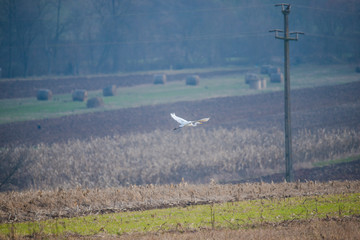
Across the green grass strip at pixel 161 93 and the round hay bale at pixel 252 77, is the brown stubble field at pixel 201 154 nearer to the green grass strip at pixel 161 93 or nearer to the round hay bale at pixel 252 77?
the green grass strip at pixel 161 93

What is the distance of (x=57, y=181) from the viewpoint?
2289 centimetres

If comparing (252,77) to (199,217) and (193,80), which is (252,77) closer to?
(193,80)

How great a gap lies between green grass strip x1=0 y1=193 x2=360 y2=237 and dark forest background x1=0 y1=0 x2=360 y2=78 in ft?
206

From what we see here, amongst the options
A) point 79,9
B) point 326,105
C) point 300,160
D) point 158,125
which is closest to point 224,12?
point 79,9

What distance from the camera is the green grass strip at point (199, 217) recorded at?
13242mm

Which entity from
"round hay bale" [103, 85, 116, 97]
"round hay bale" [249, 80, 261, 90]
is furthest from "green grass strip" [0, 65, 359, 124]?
"round hay bale" [249, 80, 261, 90]

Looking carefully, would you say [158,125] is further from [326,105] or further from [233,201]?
[233,201]

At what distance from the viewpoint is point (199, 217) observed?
14258mm

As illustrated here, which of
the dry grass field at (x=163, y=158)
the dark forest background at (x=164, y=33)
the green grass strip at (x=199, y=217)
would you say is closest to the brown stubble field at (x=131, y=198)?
the green grass strip at (x=199, y=217)

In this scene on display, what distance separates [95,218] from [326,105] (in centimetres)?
3354

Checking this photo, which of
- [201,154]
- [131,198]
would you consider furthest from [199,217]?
[201,154]

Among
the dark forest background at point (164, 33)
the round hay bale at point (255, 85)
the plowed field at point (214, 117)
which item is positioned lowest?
the plowed field at point (214, 117)

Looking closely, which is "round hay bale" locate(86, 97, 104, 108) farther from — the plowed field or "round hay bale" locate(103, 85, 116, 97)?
"round hay bale" locate(103, 85, 116, 97)

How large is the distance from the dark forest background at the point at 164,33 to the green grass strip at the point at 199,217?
62.7m
